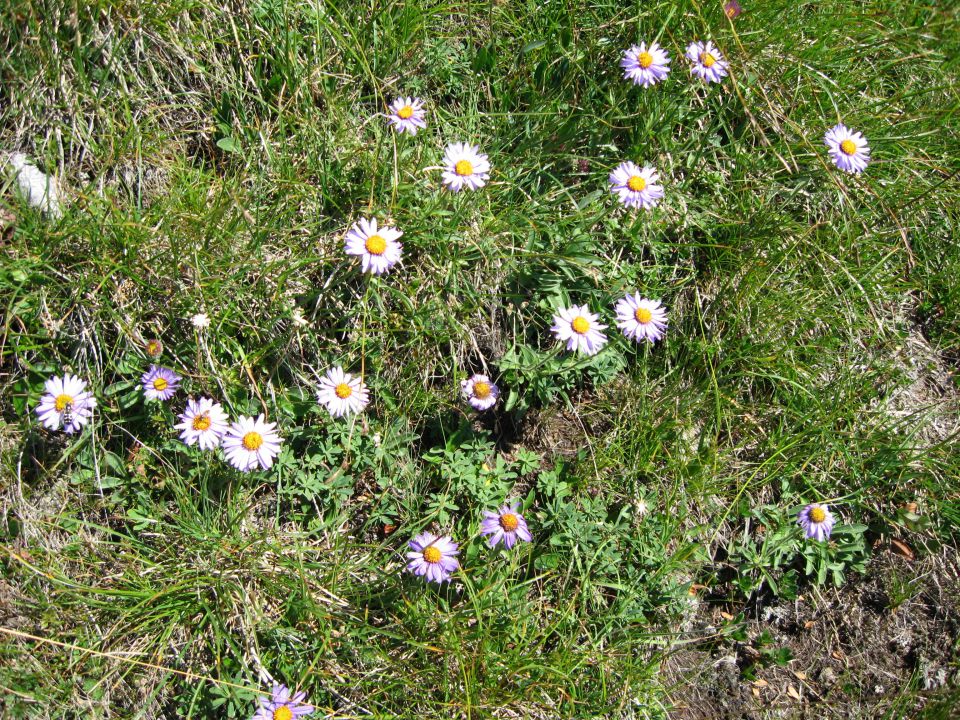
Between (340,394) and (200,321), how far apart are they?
19.2 inches

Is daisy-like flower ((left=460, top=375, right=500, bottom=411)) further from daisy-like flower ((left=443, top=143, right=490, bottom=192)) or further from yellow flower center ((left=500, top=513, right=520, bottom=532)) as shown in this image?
daisy-like flower ((left=443, top=143, right=490, bottom=192))

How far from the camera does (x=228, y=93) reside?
2715mm

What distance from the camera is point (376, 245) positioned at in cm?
247

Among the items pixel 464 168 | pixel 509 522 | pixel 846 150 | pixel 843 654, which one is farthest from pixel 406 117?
pixel 843 654

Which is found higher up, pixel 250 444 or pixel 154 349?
pixel 154 349

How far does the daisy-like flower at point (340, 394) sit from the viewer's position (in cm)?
247

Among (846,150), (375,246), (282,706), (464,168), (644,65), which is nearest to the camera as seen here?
(282,706)

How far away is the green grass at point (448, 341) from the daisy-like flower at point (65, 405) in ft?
0.22

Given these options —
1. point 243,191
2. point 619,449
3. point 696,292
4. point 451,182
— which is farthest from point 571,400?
point 243,191

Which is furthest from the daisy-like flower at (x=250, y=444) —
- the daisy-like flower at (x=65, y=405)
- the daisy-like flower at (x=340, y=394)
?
the daisy-like flower at (x=65, y=405)

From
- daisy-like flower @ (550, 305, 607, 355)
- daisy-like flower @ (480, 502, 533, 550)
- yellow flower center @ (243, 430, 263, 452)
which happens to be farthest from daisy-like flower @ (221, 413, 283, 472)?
daisy-like flower @ (550, 305, 607, 355)

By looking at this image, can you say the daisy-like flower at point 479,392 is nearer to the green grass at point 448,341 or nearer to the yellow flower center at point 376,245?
the green grass at point 448,341

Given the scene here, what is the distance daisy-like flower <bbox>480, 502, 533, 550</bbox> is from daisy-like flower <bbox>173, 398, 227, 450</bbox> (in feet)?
2.83

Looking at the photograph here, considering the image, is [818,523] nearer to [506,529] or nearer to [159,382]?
[506,529]
